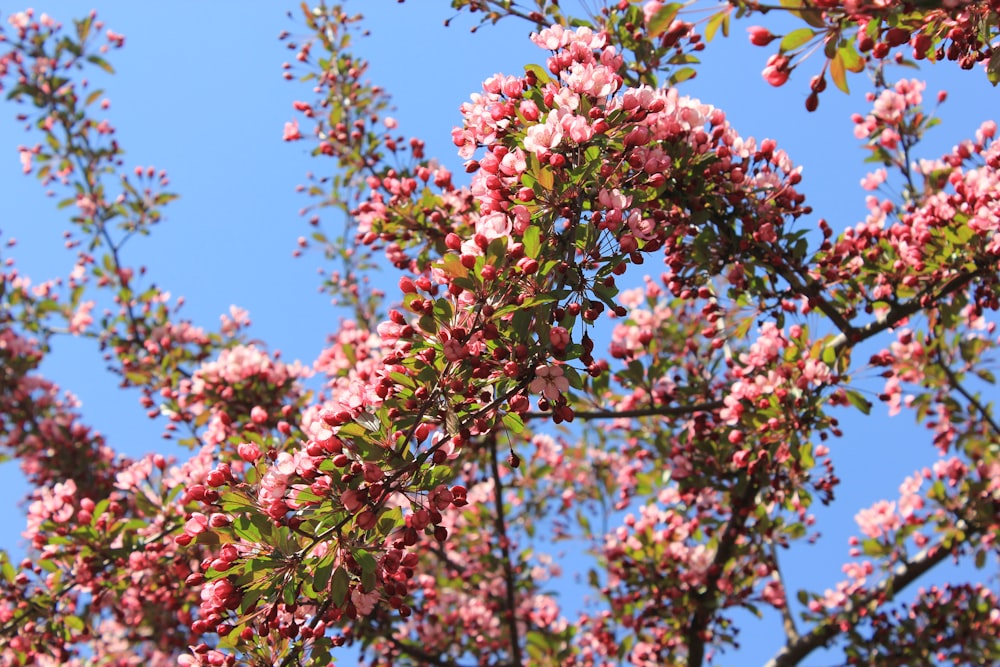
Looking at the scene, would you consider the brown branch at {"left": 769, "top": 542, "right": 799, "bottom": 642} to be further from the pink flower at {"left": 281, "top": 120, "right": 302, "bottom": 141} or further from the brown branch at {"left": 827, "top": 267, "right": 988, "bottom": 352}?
the pink flower at {"left": 281, "top": 120, "right": 302, "bottom": 141}

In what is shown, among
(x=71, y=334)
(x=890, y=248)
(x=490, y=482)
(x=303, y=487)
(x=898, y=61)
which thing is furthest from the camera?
(x=71, y=334)

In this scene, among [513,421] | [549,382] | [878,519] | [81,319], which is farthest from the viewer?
[81,319]

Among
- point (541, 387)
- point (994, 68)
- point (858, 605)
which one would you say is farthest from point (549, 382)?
point (858, 605)

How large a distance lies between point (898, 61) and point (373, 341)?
303 centimetres

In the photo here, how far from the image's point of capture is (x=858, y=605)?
15.1 ft

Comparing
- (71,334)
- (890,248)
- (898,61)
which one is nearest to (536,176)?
(890,248)

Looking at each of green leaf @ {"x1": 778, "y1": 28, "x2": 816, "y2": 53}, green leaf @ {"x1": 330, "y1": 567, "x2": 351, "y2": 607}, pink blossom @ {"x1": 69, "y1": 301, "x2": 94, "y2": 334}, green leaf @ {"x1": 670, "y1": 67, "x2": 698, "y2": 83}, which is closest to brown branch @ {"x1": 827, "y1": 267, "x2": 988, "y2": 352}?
green leaf @ {"x1": 670, "y1": 67, "x2": 698, "y2": 83}

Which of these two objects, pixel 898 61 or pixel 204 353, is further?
pixel 204 353

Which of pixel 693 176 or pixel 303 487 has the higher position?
pixel 693 176

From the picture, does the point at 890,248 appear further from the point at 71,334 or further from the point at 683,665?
the point at 71,334

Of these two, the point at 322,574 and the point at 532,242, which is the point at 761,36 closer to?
the point at 532,242

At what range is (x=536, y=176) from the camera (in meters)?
2.21

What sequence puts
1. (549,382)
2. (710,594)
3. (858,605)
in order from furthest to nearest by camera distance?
(858,605)
(710,594)
(549,382)

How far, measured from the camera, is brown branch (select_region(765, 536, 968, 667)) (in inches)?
180
